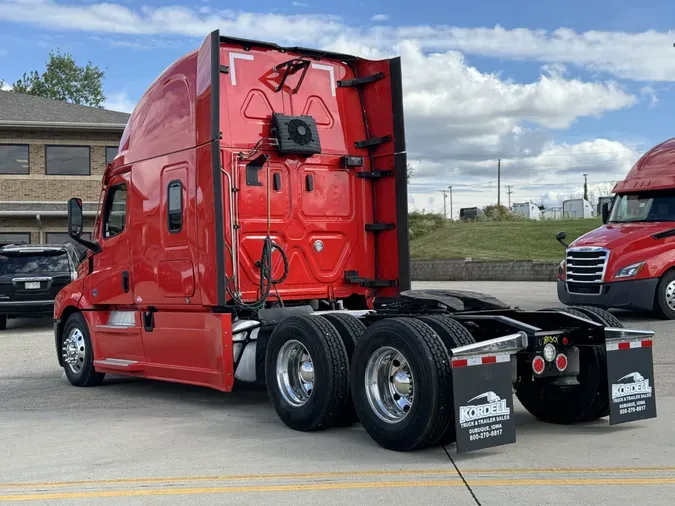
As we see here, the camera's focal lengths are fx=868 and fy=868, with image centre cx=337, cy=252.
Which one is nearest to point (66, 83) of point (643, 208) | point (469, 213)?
point (469, 213)

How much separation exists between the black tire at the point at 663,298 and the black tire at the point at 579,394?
913 cm

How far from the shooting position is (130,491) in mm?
5625

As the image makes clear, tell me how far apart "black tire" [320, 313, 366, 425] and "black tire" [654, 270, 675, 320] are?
10.1 m

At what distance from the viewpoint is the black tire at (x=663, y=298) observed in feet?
52.1

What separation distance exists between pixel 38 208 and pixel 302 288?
842 inches

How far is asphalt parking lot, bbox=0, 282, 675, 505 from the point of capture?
17.8 ft

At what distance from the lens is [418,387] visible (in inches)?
244

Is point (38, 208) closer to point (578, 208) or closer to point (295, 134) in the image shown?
point (295, 134)

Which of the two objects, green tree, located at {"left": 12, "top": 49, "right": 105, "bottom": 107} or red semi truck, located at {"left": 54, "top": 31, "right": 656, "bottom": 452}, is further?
green tree, located at {"left": 12, "top": 49, "right": 105, "bottom": 107}

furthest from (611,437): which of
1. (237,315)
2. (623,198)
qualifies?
(623,198)

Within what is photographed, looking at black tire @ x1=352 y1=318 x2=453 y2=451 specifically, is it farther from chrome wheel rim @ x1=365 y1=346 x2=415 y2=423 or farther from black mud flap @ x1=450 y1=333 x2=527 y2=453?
black mud flap @ x1=450 y1=333 x2=527 y2=453

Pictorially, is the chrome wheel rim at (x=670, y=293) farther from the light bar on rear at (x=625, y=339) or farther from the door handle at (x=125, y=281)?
the door handle at (x=125, y=281)

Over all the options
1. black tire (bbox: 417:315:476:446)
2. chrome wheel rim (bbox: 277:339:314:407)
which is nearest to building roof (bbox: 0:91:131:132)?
chrome wheel rim (bbox: 277:339:314:407)

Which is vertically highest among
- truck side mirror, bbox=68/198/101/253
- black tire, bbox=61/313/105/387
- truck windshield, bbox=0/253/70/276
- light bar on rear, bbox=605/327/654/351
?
truck side mirror, bbox=68/198/101/253
